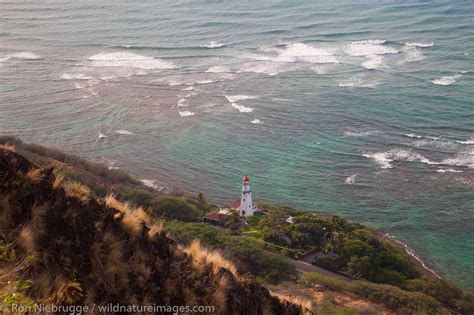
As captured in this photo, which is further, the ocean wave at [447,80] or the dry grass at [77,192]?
the ocean wave at [447,80]

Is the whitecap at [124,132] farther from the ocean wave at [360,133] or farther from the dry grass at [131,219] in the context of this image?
the dry grass at [131,219]

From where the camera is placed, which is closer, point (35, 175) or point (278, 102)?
point (35, 175)

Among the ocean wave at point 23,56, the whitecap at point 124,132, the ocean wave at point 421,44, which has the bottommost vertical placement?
the whitecap at point 124,132

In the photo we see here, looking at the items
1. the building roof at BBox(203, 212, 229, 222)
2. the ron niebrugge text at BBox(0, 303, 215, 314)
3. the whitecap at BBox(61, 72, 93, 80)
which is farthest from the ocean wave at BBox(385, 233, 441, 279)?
the whitecap at BBox(61, 72, 93, 80)

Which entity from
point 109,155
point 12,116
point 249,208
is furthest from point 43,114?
point 249,208

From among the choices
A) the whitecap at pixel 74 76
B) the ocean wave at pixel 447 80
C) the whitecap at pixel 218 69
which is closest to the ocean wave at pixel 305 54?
the whitecap at pixel 218 69

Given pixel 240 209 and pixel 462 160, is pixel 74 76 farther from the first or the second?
pixel 462 160

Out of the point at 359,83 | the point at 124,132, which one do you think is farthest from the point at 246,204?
the point at 359,83
